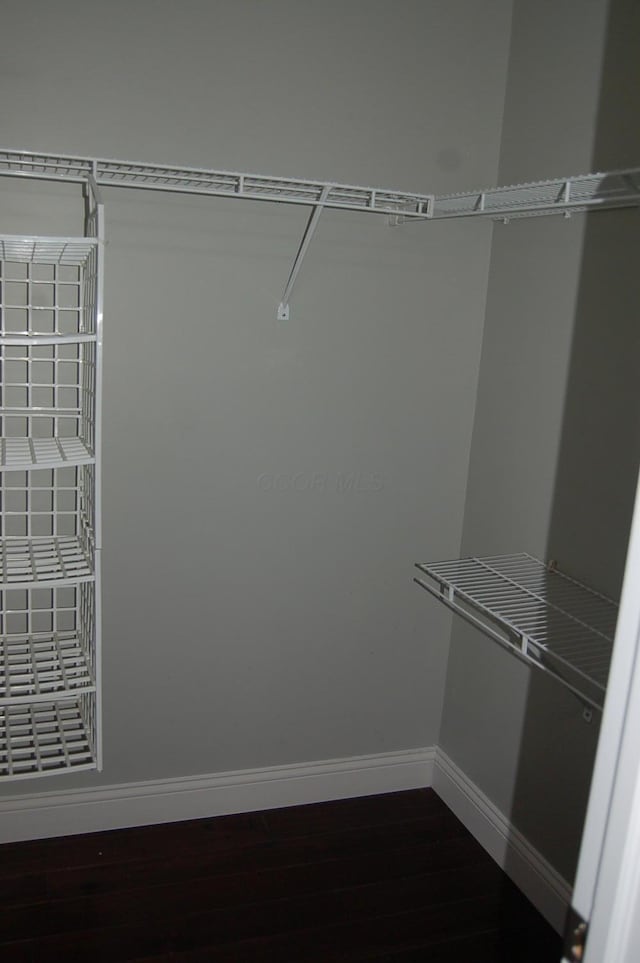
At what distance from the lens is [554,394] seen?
1999 millimetres

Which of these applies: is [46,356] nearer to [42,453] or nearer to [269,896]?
[42,453]

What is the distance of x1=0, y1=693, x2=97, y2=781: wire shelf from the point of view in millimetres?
1669

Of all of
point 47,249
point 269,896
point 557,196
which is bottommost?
point 269,896

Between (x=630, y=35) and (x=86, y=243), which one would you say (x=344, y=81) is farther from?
(x=86, y=243)

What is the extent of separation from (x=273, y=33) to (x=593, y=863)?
195cm

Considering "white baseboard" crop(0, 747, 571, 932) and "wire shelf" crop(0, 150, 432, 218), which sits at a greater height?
"wire shelf" crop(0, 150, 432, 218)

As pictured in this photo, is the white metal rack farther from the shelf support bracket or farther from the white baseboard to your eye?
the shelf support bracket

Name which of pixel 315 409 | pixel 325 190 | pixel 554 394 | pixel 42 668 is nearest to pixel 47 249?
pixel 325 190

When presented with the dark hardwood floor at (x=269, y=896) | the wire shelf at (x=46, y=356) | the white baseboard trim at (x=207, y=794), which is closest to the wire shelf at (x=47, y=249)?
the wire shelf at (x=46, y=356)

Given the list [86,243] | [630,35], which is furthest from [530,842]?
[630,35]

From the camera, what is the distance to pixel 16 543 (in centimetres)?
192

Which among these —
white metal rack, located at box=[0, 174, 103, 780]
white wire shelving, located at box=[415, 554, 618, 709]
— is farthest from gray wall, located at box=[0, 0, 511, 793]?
white wire shelving, located at box=[415, 554, 618, 709]

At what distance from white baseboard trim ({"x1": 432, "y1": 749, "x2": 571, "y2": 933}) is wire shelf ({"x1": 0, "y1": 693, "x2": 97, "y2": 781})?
3.68ft

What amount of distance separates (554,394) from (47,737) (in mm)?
1469
